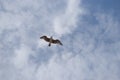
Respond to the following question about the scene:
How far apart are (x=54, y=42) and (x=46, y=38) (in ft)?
12.1

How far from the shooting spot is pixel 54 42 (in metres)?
61.8

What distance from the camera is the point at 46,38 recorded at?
6231 cm
